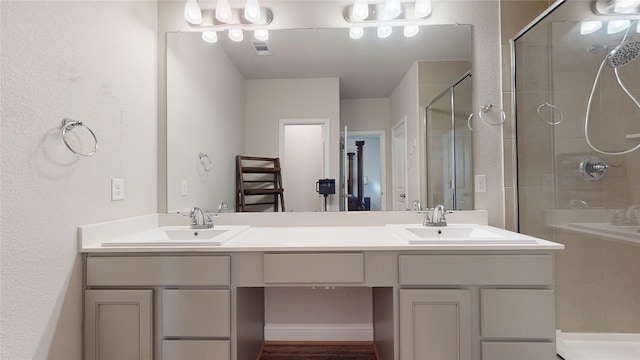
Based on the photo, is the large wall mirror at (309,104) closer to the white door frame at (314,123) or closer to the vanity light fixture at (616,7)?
the white door frame at (314,123)

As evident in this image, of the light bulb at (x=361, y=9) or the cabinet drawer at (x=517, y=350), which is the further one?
the light bulb at (x=361, y=9)

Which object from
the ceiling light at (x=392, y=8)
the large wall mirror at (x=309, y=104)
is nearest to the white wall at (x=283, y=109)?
the large wall mirror at (x=309, y=104)

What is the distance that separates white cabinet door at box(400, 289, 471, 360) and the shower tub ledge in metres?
0.81

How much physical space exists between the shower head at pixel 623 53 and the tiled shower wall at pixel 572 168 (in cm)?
4

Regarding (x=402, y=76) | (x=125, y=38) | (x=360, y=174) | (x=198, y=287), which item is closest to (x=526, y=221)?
(x=360, y=174)

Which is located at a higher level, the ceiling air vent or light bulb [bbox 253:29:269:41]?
light bulb [bbox 253:29:269:41]

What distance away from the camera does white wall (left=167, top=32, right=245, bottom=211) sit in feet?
6.15

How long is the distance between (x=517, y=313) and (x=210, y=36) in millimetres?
2228

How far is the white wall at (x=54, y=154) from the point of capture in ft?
3.17

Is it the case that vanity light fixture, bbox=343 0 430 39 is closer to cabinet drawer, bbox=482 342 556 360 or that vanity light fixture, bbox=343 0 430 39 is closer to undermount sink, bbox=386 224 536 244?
undermount sink, bbox=386 224 536 244

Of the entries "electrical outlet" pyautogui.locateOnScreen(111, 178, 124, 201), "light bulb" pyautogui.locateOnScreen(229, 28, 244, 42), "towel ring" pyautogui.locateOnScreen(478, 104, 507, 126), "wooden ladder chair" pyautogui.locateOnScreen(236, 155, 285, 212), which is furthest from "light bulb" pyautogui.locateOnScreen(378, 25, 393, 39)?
"electrical outlet" pyautogui.locateOnScreen(111, 178, 124, 201)

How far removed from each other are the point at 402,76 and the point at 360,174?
0.69m

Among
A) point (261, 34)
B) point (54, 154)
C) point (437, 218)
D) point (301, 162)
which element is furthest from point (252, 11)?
point (437, 218)

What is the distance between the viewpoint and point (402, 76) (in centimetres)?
187
